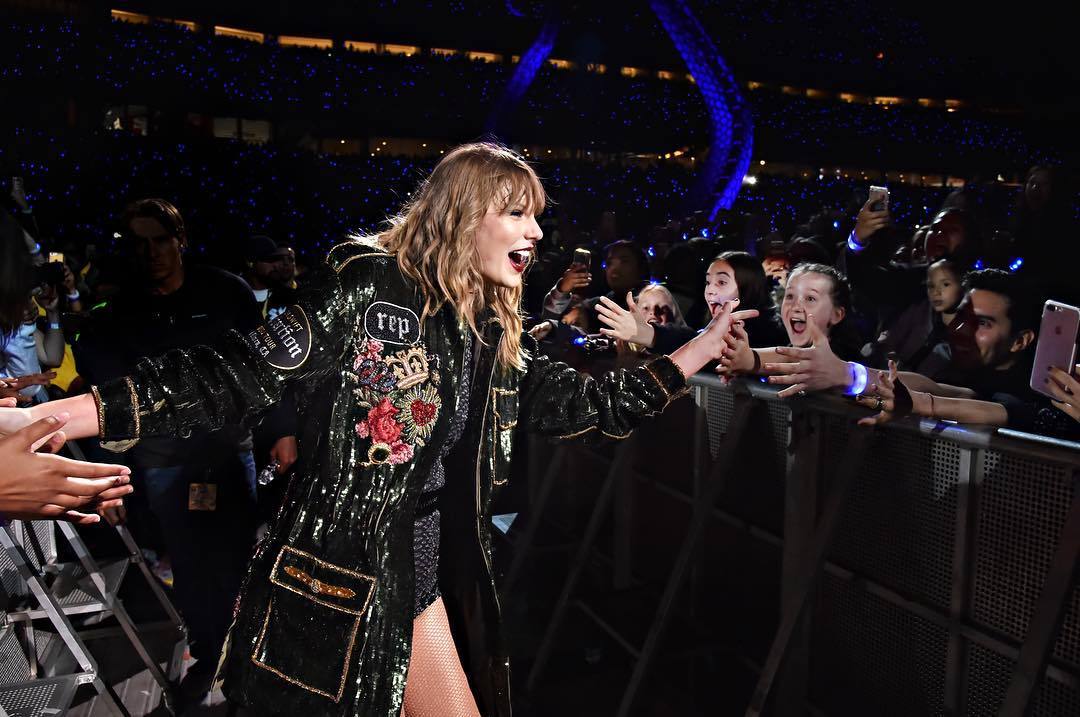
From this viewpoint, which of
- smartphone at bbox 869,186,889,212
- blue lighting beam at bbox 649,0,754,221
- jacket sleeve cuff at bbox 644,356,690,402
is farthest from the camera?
blue lighting beam at bbox 649,0,754,221

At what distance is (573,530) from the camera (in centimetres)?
482

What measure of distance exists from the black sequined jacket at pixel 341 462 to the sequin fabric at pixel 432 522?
0.14 feet

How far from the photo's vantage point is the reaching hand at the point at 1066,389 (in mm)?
1988

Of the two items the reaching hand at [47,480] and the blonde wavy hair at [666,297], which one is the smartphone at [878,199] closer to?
the blonde wavy hair at [666,297]

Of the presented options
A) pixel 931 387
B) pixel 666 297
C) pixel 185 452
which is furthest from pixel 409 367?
pixel 666 297

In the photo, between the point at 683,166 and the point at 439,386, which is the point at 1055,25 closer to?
the point at 439,386

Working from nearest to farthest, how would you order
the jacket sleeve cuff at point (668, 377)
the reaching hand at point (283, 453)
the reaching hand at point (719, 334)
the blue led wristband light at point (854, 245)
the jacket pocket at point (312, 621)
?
the jacket pocket at point (312, 621)
the jacket sleeve cuff at point (668, 377)
the reaching hand at point (719, 334)
the reaching hand at point (283, 453)
the blue led wristband light at point (854, 245)

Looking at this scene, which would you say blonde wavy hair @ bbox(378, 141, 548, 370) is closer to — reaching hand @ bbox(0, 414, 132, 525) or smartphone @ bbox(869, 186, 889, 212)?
reaching hand @ bbox(0, 414, 132, 525)

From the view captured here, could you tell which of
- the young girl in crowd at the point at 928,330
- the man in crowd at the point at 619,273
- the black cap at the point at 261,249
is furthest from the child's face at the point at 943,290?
the black cap at the point at 261,249

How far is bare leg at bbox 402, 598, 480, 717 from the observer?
6.61 ft

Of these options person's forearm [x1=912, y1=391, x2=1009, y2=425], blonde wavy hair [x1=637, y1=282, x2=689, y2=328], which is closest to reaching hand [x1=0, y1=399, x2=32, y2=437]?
person's forearm [x1=912, y1=391, x2=1009, y2=425]

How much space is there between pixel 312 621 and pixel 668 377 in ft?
3.95

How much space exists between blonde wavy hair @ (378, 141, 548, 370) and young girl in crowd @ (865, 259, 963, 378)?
6.41 ft

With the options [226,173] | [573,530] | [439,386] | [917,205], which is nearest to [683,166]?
[917,205]
